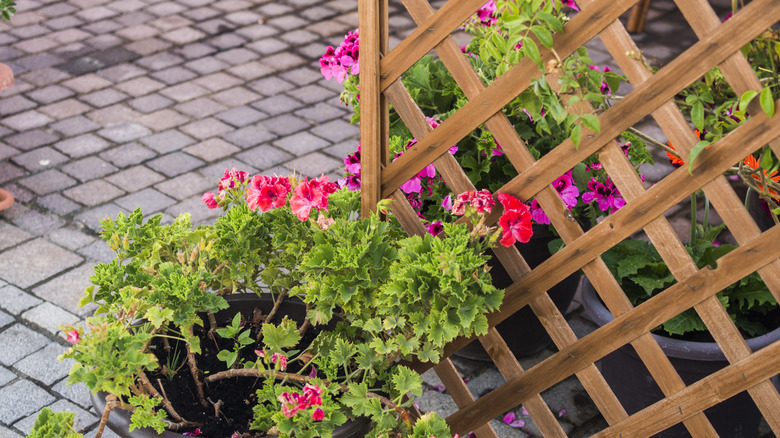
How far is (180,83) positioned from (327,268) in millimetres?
3029

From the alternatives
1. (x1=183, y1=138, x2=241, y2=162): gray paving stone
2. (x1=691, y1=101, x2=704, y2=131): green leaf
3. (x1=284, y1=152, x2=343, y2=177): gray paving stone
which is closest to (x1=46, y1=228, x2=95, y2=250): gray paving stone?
(x1=183, y1=138, x2=241, y2=162): gray paving stone

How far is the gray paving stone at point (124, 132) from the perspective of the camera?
13.0 feet

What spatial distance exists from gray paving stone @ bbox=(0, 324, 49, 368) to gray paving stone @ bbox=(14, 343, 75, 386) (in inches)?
1.0

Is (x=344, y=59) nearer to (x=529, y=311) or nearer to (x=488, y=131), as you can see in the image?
(x=488, y=131)

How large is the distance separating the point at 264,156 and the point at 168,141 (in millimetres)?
504

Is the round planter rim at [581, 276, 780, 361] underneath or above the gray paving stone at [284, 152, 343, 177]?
underneath

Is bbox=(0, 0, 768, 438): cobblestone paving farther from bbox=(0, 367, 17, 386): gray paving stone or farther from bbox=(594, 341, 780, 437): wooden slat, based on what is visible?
bbox=(594, 341, 780, 437): wooden slat

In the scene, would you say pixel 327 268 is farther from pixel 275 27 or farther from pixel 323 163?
pixel 275 27

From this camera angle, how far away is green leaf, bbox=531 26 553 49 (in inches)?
59.0

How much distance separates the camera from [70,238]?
129 inches

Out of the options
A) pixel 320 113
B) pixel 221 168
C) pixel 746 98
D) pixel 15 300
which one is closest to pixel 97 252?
pixel 15 300

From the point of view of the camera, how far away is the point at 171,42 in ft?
16.2

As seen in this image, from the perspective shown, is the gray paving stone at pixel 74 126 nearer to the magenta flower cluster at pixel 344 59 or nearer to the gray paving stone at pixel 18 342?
the gray paving stone at pixel 18 342

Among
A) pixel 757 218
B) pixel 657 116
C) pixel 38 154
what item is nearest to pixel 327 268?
pixel 657 116
